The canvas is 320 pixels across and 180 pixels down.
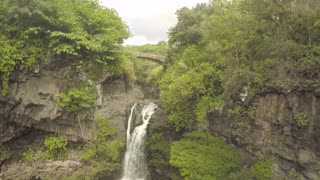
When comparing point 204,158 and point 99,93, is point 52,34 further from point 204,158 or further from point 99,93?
point 204,158

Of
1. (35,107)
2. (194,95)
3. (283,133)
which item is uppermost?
(194,95)

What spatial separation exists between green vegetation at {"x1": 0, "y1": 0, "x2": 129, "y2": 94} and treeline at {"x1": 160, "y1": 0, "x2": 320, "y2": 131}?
233 inches

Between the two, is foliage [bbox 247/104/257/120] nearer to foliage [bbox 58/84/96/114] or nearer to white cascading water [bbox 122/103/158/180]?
white cascading water [bbox 122/103/158/180]

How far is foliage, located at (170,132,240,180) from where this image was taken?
15586mm

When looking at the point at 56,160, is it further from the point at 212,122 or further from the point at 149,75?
the point at 149,75

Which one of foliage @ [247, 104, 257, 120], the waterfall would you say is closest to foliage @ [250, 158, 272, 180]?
foliage @ [247, 104, 257, 120]

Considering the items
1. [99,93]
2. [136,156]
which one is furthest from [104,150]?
[99,93]

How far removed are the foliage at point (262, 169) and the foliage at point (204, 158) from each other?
3.51ft

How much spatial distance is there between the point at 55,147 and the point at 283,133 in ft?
47.0

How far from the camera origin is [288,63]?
14820mm

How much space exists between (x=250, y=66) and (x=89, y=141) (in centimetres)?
1211

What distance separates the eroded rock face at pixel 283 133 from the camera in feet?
45.0

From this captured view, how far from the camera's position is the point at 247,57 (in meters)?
17.2

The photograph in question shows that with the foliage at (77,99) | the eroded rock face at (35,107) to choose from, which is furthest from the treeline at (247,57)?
the eroded rock face at (35,107)
